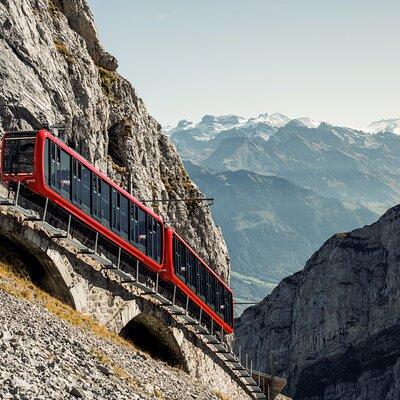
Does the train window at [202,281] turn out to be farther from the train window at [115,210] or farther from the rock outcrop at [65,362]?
the rock outcrop at [65,362]

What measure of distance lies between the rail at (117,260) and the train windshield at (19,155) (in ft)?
2.90

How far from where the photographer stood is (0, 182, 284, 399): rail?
3722 cm

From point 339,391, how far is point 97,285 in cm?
12159

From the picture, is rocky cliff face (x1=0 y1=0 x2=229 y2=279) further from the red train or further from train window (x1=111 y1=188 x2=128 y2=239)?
the red train

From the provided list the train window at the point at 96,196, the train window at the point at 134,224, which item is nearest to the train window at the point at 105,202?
the train window at the point at 96,196

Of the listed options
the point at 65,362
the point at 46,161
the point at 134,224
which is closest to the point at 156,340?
the point at 134,224

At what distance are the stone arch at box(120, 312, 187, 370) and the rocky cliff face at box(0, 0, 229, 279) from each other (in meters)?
12.3

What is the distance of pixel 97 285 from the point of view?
133 ft

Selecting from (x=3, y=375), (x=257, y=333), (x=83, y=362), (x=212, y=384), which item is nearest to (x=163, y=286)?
(x=212, y=384)

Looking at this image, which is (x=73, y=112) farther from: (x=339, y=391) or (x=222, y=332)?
(x=339, y=391)

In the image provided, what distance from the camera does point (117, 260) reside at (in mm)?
45094

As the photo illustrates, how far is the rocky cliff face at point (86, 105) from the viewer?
49.6m

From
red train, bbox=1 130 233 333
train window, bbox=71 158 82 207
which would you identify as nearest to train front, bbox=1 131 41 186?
red train, bbox=1 130 233 333

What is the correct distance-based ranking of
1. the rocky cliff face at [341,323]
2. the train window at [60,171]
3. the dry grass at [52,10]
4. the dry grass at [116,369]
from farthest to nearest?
the rocky cliff face at [341,323] < the dry grass at [52,10] < the train window at [60,171] < the dry grass at [116,369]
